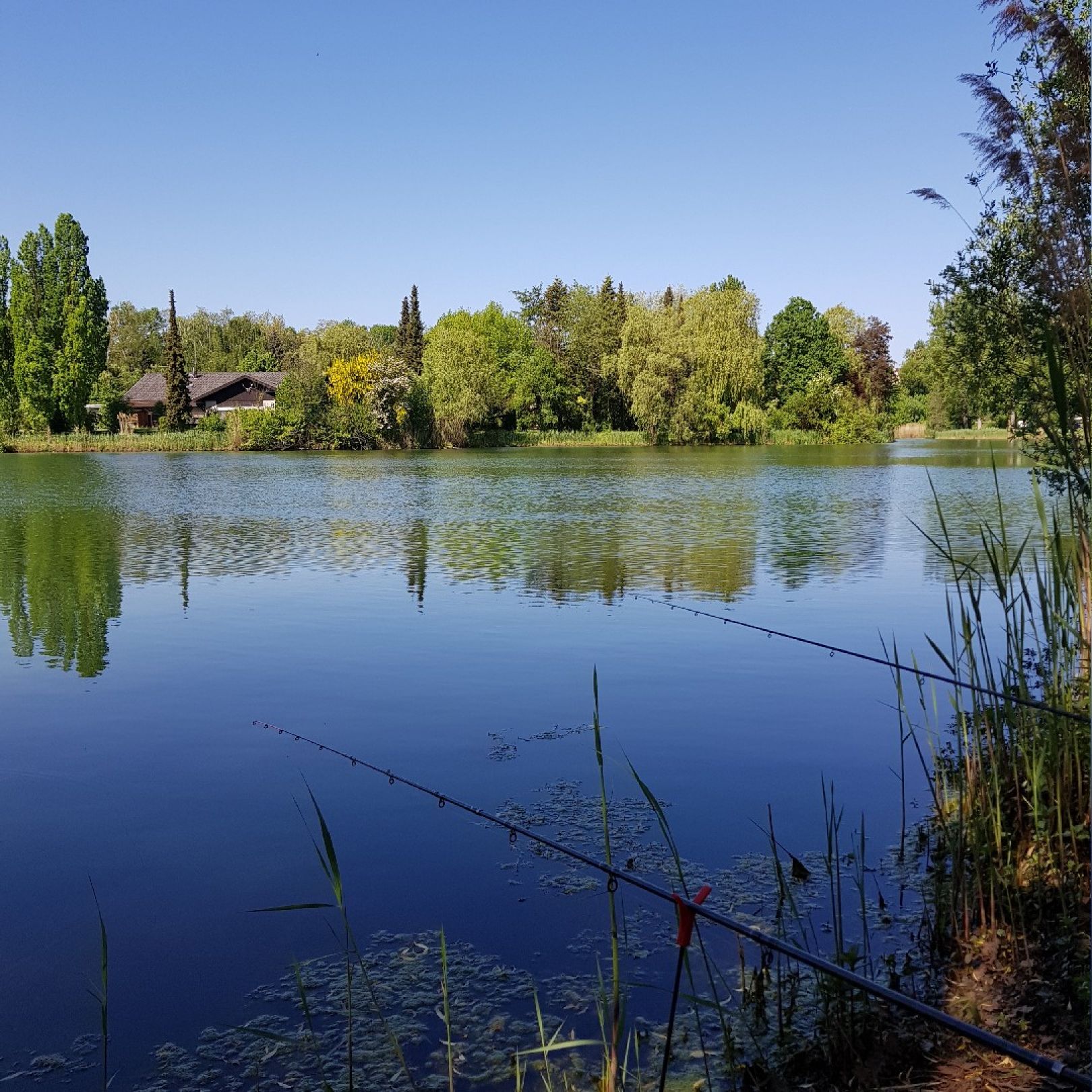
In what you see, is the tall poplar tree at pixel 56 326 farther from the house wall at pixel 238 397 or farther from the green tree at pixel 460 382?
the green tree at pixel 460 382

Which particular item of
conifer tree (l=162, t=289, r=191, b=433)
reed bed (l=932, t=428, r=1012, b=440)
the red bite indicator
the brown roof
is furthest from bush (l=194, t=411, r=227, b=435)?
the red bite indicator

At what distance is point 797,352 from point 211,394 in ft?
132

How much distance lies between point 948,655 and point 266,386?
230 feet

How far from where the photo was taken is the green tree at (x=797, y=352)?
75312 millimetres

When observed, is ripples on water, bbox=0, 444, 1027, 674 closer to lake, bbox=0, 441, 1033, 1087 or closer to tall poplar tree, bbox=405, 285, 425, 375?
lake, bbox=0, 441, 1033, 1087

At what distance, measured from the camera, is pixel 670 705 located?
8.30 metres

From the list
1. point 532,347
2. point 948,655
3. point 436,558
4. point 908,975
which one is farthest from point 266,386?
point 908,975

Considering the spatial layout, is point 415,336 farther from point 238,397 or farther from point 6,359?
point 6,359

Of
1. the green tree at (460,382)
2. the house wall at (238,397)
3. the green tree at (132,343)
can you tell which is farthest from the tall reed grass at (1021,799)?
the green tree at (132,343)

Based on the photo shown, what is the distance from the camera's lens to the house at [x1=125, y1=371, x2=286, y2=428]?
243ft

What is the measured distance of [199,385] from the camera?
75562 millimetres

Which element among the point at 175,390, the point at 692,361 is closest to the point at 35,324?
the point at 175,390

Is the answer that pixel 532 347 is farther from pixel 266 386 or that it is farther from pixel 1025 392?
pixel 1025 392

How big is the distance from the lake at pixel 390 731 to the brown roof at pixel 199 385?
56635 mm
